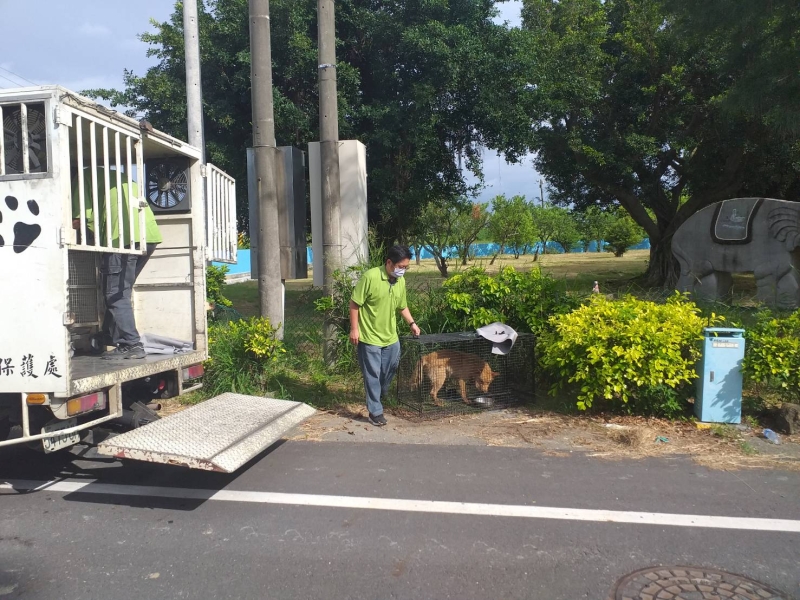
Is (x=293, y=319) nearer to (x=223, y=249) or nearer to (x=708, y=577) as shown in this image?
(x=223, y=249)

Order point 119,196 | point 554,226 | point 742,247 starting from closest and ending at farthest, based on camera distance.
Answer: point 119,196 → point 742,247 → point 554,226

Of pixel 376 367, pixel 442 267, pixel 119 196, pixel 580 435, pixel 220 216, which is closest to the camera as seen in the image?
pixel 119 196

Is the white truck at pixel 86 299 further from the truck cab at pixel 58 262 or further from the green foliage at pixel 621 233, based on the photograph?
the green foliage at pixel 621 233

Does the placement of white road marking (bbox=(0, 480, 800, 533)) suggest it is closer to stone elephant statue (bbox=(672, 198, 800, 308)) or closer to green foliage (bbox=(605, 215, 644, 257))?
stone elephant statue (bbox=(672, 198, 800, 308))

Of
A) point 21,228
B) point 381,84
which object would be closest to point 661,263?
point 381,84

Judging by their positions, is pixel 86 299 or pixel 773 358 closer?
pixel 86 299

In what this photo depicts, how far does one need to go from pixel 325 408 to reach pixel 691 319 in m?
3.91

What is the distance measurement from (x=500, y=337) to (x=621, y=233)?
1753 inches

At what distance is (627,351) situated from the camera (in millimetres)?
6246

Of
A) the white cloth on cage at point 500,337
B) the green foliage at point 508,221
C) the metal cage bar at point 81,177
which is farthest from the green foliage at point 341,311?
the green foliage at point 508,221

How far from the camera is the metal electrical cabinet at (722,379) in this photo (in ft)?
20.3

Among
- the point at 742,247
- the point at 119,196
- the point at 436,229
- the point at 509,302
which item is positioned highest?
the point at 436,229

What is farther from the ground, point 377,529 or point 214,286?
point 214,286

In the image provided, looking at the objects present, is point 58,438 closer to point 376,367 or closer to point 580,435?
point 376,367
